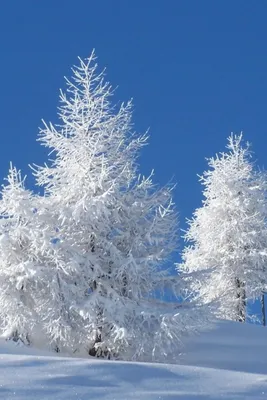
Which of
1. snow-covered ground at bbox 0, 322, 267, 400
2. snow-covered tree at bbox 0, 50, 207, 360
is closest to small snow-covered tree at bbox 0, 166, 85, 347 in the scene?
snow-covered tree at bbox 0, 50, 207, 360

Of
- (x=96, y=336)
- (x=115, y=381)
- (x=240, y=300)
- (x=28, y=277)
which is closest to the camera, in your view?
(x=115, y=381)

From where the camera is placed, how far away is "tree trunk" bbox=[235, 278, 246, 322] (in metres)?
29.6

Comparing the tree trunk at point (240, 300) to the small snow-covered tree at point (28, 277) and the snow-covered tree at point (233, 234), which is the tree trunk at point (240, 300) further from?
the small snow-covered tree at point (28, 277)

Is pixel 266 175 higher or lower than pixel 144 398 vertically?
higher

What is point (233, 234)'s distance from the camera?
29.9 m

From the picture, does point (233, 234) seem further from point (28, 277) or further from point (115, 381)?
point (115, 381)

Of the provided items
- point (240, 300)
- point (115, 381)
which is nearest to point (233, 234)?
point (240, 300)

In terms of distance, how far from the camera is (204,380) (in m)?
10.8

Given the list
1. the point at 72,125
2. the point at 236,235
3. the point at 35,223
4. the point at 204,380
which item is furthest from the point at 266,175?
the point at 204,380

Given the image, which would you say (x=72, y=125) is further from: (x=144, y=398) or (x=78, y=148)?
(x=144, y=398)

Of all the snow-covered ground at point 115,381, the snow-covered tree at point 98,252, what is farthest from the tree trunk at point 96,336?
the snow-covered ground at point 115,381

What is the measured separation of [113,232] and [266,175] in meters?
15.0

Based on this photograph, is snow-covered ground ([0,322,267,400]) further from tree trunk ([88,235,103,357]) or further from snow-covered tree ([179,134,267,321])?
snow-covered tree ([179,134,267,321])

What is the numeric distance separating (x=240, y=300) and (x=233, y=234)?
322 cm
